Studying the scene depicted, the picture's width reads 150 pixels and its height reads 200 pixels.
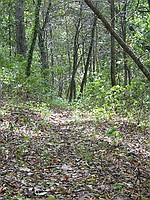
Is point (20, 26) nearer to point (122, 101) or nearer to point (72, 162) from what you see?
point (122, 101)

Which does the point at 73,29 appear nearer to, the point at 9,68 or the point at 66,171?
the point at 9,68

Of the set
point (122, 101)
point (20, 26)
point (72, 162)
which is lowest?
point (72, 162)

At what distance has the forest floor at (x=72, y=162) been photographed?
5.17 meters

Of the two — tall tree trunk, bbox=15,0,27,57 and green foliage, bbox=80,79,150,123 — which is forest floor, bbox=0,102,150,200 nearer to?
green foliage, bbox=80,79,150,123

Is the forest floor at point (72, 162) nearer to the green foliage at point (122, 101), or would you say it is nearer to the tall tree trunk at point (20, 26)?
the green foliage at point (122, 101)

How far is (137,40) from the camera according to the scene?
12992mm

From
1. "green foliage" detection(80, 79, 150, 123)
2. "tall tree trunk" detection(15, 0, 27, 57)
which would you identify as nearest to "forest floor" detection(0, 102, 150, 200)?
"green foliage" detection(80, 79, 150, 123)

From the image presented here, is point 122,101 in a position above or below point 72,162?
above

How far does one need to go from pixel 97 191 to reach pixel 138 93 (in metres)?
2.67

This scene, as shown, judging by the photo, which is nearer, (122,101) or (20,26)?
(122,101)

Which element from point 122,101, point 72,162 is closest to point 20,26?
point 122,101

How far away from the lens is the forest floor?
5168 millimetres

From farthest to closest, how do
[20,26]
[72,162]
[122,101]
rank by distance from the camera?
[20,26], [122,101], [72,162]

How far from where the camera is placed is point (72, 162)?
6449 millimetres
